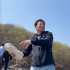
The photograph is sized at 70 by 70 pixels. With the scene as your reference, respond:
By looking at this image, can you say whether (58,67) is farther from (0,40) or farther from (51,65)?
(51,65)

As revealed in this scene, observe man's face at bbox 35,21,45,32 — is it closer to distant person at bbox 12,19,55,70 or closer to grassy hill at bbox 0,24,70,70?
distant person at bbox 12,19,55,70

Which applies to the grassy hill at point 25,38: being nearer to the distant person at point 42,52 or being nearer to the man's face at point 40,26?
the man's face at point 40,26

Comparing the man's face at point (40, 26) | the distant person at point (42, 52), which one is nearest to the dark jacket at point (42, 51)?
the distant person at point (42, 52)

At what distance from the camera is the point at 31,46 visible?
2.72 m


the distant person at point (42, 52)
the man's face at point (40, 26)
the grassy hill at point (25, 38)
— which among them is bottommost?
the grassy hill at point (25, 38)

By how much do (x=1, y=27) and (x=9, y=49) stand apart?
51.6ft

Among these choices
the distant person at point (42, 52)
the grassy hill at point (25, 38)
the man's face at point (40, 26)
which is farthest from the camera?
the grassy hill at point (25, 38)

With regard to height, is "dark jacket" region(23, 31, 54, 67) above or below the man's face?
below

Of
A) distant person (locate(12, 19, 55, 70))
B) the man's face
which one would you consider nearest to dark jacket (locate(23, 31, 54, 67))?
distant person (locate(12, 19, 55, 70))

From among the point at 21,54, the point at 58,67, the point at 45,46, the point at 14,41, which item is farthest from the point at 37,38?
the point at 58,67

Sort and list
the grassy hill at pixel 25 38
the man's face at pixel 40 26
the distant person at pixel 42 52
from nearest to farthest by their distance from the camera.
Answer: the distant person at pixel 42 52
the man's face at pixel 40 26
the grassy hill at pixel 25 38

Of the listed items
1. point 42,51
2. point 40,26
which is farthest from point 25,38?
point 42,51

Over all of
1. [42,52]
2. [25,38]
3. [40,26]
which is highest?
[40,26]

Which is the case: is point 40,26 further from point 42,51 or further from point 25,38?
point 25,38
